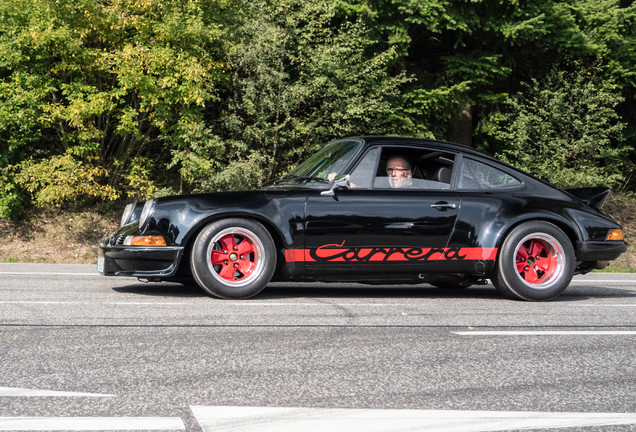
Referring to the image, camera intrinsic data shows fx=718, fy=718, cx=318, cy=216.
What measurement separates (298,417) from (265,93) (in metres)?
12.6

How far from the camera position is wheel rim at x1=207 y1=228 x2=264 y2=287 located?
21.3 ft

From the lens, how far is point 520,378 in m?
3.86

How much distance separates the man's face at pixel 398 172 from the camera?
22.9 ft

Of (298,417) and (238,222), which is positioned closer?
(298,417)

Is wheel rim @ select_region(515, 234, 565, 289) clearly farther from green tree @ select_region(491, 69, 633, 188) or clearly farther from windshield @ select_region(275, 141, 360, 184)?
green tree @ select_region(491, 69, 633, 188)

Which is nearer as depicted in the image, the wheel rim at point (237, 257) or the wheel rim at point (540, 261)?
the wheel rim at point (237, 257)

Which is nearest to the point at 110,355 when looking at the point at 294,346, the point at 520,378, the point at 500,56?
the point at 294,346

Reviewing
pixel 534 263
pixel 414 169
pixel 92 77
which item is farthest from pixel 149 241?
pixel 92 77

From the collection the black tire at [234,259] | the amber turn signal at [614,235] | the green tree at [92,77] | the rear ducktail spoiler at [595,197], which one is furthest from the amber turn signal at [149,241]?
the green tree at [92,77]

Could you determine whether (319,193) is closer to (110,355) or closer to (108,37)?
(110,355)

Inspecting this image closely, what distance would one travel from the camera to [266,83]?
1513 cm

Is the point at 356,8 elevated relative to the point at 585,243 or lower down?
elevated

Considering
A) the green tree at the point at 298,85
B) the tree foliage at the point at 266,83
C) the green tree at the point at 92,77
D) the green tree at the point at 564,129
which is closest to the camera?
the green tree at the point at 92,77

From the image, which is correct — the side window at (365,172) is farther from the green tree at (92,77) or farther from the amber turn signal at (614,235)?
the green tree at (92,77)
